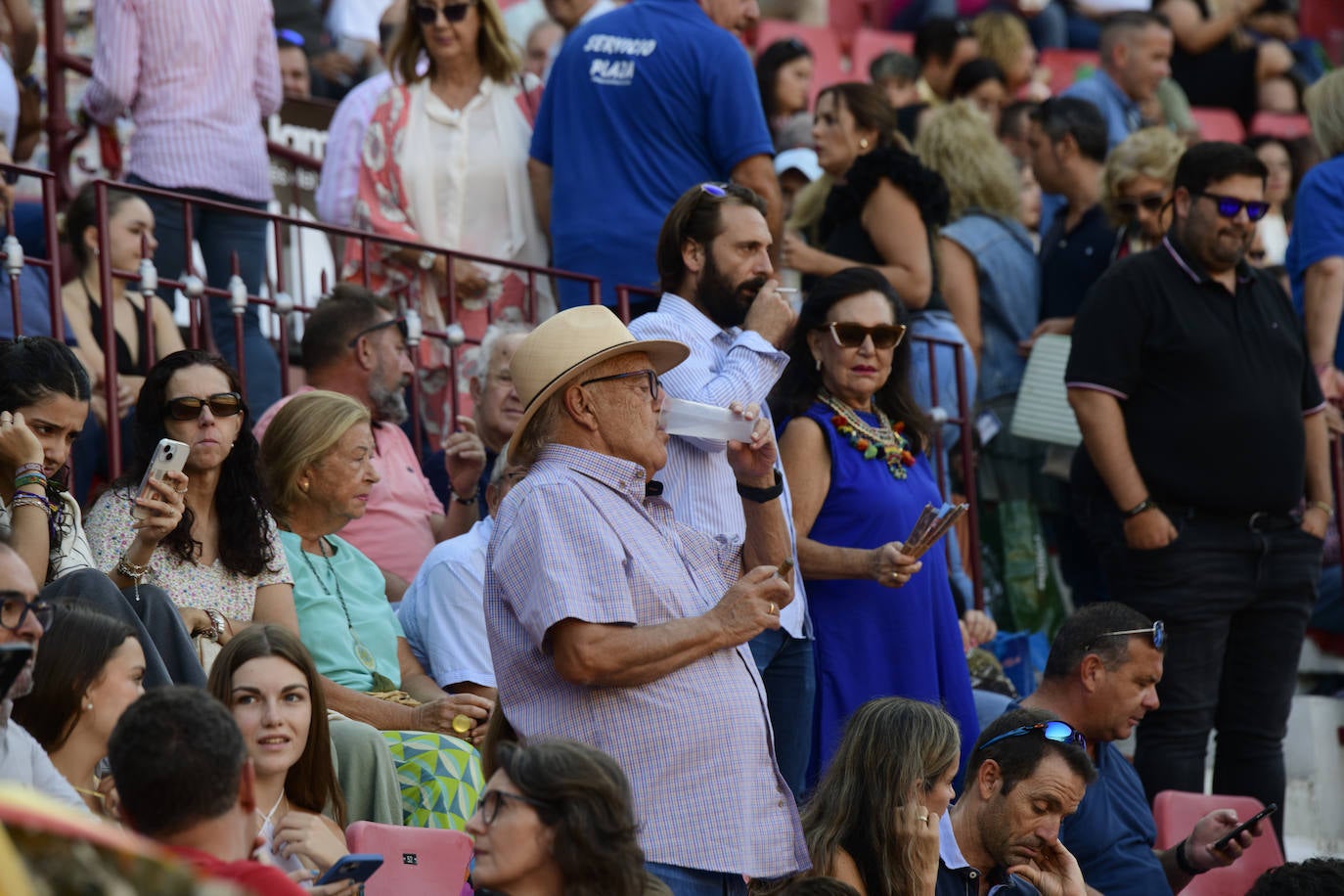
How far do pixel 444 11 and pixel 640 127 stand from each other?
102 cm

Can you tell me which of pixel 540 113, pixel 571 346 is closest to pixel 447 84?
pixel 540 113

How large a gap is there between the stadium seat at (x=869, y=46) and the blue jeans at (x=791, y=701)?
9.24 m

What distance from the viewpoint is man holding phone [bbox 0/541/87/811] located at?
340cm

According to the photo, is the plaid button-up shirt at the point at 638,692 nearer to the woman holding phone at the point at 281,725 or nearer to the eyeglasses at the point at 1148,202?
the woman holding phone at the point at 281,725

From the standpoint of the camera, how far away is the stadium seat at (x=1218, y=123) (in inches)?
527

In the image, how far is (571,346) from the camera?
13.4 feet

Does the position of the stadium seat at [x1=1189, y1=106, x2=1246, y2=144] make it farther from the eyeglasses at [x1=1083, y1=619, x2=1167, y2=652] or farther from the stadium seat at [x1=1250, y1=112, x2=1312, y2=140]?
the eyeglasses at [x1=1083, y1=619, x2=1167, y2=652]

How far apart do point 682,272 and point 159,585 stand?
1.63 metres

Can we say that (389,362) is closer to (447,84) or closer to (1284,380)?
(447,84)

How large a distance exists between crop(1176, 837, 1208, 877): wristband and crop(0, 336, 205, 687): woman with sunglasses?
9.38ft

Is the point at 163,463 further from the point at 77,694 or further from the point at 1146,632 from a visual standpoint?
the point at 1146,632

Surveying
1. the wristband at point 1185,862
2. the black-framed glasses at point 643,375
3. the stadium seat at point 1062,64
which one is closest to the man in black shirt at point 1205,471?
the wristband at point 1185,862

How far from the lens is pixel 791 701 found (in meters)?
5.02

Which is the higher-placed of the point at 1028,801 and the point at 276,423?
the point at 276,423
